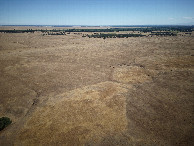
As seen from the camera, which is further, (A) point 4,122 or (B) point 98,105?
(B) point 98,105

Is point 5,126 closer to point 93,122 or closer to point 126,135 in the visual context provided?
point 93,122

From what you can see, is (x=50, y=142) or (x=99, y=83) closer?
(x=50, y=142)

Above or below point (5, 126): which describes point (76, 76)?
above

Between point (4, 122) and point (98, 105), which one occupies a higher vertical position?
point (98, 105)

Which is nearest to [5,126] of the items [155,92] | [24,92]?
[24,92]

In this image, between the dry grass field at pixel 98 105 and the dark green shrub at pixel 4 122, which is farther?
A: the dark green shrub at pixel 4 122

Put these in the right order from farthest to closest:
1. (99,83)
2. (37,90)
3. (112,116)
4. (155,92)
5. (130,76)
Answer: (130,76) → (99,83) → (37,90) → (155,92) → (112,116)

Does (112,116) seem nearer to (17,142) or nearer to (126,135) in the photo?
(126,135)

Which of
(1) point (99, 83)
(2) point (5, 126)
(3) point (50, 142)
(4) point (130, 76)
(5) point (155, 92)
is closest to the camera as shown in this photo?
(3) point (50, 142)

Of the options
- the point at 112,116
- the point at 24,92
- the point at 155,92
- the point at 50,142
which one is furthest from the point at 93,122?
the point at 24,92

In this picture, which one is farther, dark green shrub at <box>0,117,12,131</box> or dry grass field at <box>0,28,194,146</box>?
dark green shrub at <box>0,117,12,131</box>
